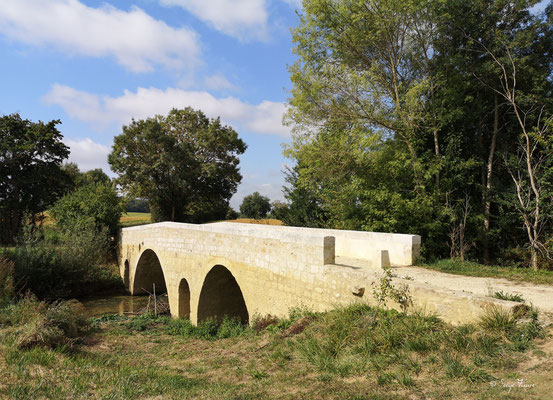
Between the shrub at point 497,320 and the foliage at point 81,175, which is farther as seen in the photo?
the foliage at point 81,175

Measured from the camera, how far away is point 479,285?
6.52m

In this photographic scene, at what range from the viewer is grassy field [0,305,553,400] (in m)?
3.48

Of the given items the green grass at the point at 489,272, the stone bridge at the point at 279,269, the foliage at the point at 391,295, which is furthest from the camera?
the green grass at the point at 489,272

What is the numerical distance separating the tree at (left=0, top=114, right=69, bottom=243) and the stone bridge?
1456 cm

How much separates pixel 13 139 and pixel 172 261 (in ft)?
63.0

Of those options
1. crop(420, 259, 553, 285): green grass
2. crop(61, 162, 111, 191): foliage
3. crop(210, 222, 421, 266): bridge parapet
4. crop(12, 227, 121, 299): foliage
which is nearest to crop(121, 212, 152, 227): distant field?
crop(61, 162, 111, 191): foliage

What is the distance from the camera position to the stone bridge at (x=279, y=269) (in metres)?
5.90

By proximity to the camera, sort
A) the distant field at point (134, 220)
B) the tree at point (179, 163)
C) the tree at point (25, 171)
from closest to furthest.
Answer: the tree at point (25, 171), the tree at point (179, 163), the distant field at point (134, 220)

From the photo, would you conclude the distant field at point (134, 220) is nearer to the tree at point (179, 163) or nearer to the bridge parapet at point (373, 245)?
the tree at point (179, 163)

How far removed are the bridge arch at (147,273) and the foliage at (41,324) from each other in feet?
28.1

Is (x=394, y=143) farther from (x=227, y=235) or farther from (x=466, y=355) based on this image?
(x=466, y=355)

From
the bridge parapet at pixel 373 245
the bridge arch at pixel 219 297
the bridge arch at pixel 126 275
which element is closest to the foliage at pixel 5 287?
the bridge arch at pixel 219 297

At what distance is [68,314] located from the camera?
27.6 ft

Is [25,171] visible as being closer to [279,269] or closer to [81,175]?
[81,175]
